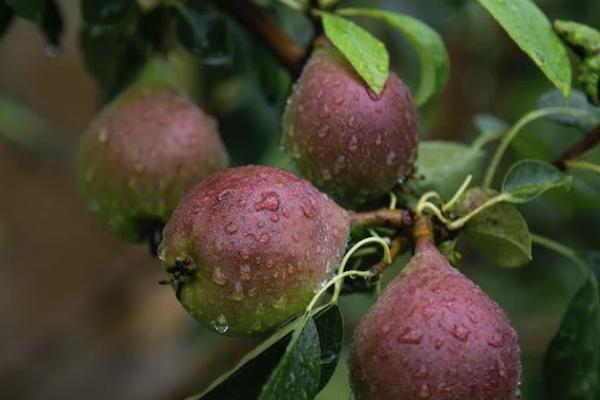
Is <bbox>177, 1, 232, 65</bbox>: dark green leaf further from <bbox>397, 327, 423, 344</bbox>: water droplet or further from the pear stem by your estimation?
<bbox>397, 327, 423, 344</bbox>: water droplet

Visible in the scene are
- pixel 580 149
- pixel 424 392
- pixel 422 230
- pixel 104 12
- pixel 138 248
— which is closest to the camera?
pixel 424 392

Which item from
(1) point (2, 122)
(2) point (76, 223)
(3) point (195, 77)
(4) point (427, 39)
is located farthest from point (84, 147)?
(2) point (76, 223)

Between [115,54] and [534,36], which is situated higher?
[534,36]

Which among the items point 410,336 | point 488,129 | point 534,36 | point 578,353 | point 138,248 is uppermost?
point 534,36

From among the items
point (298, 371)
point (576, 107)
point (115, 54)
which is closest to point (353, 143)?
point (298, 371)

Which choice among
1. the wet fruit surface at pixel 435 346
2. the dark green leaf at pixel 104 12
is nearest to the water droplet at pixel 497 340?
the wet fruit surface at pixel 435 346

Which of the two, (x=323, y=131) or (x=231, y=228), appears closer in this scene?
(x=231, y=228)

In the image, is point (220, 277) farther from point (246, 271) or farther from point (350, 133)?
point (350, 133)
